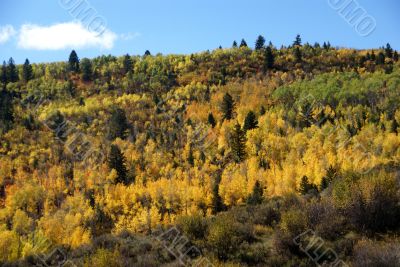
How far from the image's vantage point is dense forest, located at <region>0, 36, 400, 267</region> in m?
21.0

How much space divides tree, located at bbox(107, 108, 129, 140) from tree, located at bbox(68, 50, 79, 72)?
67.7 metres

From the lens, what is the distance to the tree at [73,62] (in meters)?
180

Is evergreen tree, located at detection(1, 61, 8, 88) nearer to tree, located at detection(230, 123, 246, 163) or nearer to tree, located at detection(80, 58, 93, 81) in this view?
tree, located at detection(80, 58, 93, 81)

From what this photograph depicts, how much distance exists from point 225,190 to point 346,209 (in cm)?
4771

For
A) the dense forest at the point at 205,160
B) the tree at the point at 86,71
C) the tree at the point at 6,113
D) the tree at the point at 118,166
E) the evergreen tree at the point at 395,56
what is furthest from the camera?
the tree at the point at 86,71

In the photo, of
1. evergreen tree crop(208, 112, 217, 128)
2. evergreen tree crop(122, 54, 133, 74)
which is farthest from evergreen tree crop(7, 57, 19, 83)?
evergreen tree crop(208, 112, 217, 128)

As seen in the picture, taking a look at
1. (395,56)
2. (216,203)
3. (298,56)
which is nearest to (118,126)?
(216,203)

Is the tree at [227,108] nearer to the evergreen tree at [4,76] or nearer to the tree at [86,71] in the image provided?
the tree at [86,71]

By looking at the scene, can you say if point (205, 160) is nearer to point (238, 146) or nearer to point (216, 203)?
point (238, 146)

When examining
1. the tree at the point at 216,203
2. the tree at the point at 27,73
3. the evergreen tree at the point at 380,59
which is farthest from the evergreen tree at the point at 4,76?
the evergreen tree at the point at 380,59

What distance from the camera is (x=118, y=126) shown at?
119 meters

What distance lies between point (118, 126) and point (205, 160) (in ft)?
117

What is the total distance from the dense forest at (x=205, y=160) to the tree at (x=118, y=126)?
391 millimetres

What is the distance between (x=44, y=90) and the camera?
157375 mm
